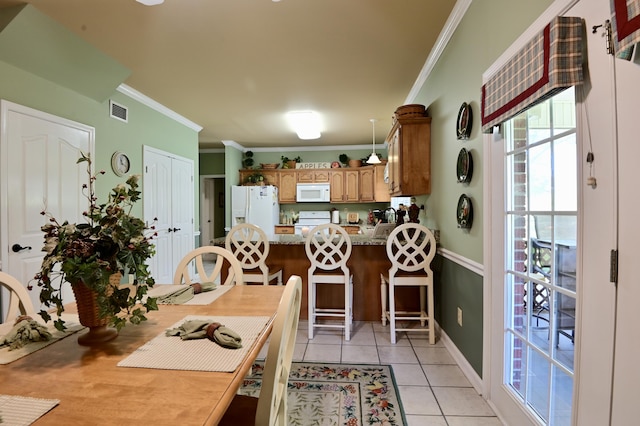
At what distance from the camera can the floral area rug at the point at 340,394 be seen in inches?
70.8

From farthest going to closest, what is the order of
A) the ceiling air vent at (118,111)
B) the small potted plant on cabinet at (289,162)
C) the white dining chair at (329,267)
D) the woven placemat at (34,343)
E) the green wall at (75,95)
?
1. the small potted plant on cabinet at (289,162)
2. the ceiling air vent at (118,111)
3. the white dining chair at (329,267)
4. the green wall at (75,95)
5. the woven placemat at (34,343)

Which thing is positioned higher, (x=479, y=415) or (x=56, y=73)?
Answer: (x=56, y=73)

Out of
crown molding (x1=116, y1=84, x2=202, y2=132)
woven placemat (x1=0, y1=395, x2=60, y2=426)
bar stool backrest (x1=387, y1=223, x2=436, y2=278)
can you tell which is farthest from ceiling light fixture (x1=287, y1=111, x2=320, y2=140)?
woven placemat (x1=0, y1=395, x2=60, y2=426)

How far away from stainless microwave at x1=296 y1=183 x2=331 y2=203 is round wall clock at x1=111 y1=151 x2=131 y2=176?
11.5ft

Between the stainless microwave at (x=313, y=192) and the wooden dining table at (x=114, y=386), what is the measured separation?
5655mm

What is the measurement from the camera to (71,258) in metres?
0.97

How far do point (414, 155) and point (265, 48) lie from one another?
1747mm

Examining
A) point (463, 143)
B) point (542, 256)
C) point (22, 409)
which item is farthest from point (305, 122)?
point (22, 409)

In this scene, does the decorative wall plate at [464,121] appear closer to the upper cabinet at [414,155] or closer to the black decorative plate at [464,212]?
the black decorative plate at [464,212]

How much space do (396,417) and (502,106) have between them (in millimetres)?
1776

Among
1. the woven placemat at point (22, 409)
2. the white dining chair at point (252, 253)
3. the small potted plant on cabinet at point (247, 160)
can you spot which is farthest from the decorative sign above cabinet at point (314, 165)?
the woven placemat at point (22, 409)

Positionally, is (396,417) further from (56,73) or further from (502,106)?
(56,73)

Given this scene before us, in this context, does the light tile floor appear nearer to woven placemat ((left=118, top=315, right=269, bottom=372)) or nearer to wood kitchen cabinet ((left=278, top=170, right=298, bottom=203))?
woven placemat ((left=118, top=315, right=269, bottom=372))

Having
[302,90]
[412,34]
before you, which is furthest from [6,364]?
[302,90]
